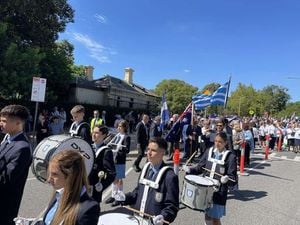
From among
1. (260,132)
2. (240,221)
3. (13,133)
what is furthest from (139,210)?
(260,132)

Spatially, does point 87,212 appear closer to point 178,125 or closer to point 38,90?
point 38,90

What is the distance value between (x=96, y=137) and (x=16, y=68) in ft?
53.5

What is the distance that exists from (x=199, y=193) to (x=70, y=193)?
290 cm

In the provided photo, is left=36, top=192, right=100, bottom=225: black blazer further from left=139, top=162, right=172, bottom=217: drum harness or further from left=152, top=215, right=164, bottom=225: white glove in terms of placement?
left=139, top=162, right=172, bottom=217: drum harness

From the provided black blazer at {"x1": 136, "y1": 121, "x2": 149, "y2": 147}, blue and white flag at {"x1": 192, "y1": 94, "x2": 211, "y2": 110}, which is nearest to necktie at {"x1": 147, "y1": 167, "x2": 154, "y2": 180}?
black blazer at {"x1": 136, "y1": 121, "x2": 149, "y2": 147}

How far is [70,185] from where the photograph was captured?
7.73 feet

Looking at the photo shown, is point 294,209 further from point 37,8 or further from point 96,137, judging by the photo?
point 37,8

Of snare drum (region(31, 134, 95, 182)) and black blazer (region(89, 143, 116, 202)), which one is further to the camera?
black blazer (region(89, 143, 116, 202))

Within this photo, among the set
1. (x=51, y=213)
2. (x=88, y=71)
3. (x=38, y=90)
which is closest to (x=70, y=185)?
(x=51, y=213)

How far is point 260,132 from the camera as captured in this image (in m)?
23.8

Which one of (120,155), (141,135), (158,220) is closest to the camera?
(158,220)

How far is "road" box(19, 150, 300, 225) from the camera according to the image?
22.8 feet

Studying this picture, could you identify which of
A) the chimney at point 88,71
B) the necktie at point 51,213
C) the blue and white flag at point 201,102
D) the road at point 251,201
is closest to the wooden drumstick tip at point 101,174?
the road at point 251,201

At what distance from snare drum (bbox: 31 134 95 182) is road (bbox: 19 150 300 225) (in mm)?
1742
